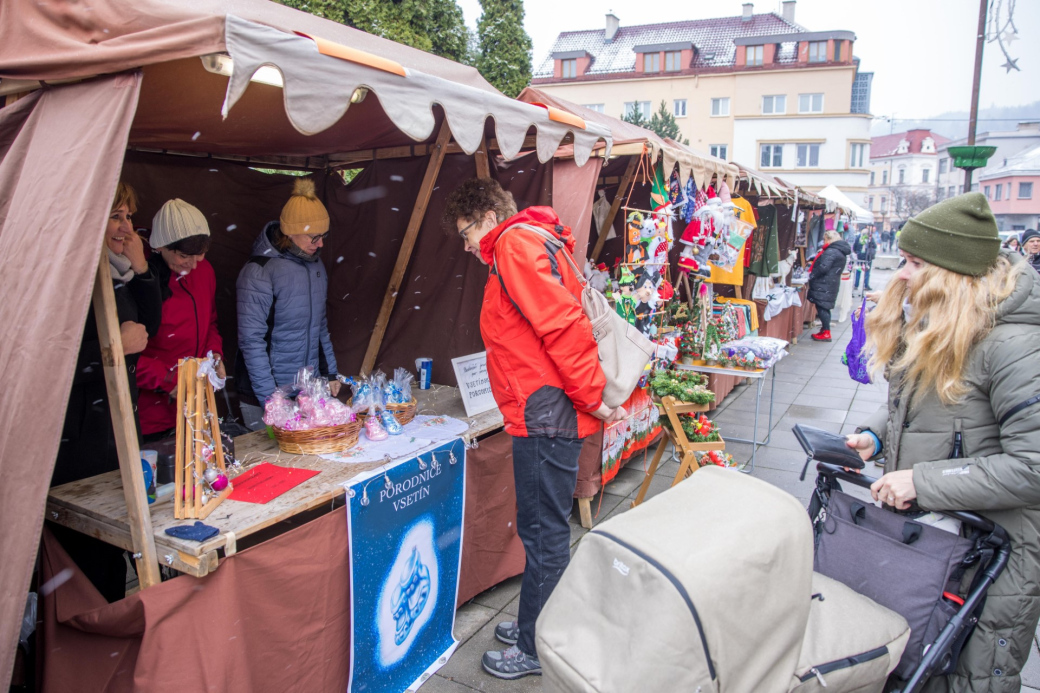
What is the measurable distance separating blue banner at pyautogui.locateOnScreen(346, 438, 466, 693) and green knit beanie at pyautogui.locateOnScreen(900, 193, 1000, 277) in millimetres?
1990

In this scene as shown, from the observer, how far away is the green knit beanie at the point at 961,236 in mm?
1783

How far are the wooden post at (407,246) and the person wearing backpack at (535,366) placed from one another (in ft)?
3.82

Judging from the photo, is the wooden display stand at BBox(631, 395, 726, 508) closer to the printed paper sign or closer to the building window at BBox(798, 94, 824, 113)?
the printed paper sign

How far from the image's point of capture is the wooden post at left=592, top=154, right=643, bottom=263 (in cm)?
485

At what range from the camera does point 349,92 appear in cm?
198

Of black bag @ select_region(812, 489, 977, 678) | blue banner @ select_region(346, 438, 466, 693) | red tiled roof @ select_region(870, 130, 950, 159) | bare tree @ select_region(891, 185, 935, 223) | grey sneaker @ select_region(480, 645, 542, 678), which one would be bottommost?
grey sneaker @ select_region(480, 645, 542, 678)

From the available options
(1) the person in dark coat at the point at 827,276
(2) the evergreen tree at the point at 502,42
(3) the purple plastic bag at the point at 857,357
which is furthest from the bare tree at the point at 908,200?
(3) the purple plastic bag at the point at 857,357

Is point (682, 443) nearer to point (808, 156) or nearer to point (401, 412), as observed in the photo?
point (401, 412)

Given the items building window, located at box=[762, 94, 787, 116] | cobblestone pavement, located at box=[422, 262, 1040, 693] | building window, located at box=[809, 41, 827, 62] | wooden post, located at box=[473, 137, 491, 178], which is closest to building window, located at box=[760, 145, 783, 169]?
building window, located at box=[762, 94, 787, 116]

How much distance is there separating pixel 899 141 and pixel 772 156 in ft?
213

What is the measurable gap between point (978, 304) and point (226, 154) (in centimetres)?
440

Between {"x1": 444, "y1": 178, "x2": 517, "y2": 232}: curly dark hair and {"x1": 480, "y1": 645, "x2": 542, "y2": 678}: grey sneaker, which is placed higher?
{"x1": 444, "y1": 178, "x2": 517, "y2": 232}: curly dark hair

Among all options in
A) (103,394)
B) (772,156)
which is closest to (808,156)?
(772,156)

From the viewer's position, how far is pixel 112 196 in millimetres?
1752
